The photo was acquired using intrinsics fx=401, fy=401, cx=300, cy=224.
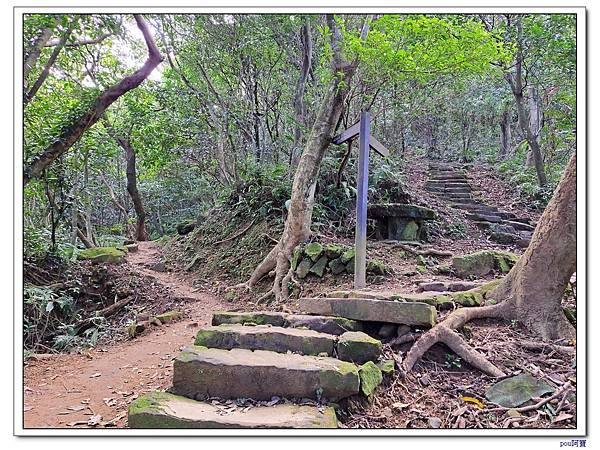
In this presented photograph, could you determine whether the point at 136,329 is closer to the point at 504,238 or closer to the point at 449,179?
the point at 504,238

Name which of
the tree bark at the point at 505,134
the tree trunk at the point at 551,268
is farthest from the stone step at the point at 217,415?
the tree bark at the point at 505,134

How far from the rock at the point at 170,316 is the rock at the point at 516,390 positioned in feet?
16.4

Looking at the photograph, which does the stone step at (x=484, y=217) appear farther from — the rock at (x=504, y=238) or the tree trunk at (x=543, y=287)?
the tree trunk at (x=543, y=287)

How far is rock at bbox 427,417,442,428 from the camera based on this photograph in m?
2.63

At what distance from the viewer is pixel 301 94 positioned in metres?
9.22

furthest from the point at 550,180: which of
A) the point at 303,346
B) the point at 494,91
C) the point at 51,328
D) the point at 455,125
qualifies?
the point at 51,328

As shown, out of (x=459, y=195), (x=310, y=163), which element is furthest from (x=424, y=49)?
(x=459, y=195)

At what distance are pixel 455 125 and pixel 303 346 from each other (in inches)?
627

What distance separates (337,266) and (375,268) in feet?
2.11

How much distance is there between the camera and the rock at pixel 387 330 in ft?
11.9

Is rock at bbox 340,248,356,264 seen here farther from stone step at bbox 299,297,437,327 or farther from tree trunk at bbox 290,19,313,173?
tree trunk at bbox 290,19,313,173

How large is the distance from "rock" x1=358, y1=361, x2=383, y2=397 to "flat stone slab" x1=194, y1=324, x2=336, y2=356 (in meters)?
0.33

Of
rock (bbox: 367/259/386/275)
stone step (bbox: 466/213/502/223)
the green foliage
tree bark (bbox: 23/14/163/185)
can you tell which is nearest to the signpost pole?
rock (bbox: 367/259/386/275)
